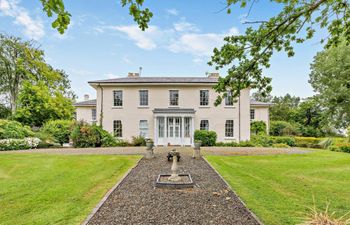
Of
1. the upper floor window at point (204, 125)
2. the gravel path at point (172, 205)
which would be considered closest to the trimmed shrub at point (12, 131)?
the gravel path at point (172, 205)

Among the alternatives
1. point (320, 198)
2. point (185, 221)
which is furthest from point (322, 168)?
point (185, 221)

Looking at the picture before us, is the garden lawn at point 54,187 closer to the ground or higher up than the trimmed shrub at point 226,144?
closer to the ground

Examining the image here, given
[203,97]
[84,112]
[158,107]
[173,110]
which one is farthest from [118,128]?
[203,97]

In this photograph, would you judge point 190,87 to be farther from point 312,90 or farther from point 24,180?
point 312,90

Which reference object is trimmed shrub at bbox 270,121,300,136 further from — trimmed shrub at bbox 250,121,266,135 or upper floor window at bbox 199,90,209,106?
upper floor window at bbox 199,90,209,106

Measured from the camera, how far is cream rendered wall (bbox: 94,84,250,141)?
22.8 meters

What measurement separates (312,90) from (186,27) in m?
29.3

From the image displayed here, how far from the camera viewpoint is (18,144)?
57.6 feet

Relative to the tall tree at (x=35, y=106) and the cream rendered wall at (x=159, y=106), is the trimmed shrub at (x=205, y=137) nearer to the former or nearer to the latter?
the cream rendered wall at (x=159, y=106)

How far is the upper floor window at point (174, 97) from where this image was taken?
23.0 m

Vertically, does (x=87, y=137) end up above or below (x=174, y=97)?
below

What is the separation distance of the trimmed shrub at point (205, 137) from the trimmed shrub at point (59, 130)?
12.2m

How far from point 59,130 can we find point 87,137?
4366mm

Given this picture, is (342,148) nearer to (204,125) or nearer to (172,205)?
(204,125)
